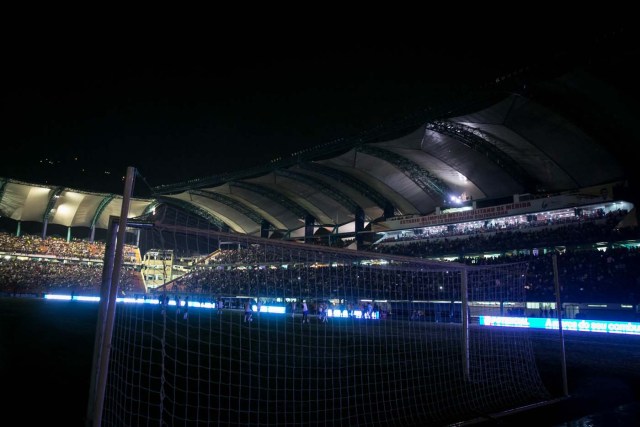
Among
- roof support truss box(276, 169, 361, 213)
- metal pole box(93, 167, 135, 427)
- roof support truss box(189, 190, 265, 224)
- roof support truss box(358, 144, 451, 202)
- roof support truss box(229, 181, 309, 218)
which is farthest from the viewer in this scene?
roof support truss box(189, 190, 265, 224)

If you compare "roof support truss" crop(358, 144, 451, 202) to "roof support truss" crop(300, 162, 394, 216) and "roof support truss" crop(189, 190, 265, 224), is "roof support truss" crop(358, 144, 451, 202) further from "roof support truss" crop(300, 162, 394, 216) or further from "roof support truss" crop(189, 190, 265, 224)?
"roof support truss" crop(189, 190, 265, 224)

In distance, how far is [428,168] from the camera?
1366 inches

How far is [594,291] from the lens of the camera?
949 inches

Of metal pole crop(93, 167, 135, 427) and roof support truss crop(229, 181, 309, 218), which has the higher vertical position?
roof support truss crop(229, 181, 309, 218)

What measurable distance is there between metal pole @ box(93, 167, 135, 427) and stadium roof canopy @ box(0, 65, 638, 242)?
2398 centimetres

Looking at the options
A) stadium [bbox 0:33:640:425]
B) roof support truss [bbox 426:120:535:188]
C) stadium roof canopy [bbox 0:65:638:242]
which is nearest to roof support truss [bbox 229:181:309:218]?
stadium roof canopy [bbox 0:65:638:242]

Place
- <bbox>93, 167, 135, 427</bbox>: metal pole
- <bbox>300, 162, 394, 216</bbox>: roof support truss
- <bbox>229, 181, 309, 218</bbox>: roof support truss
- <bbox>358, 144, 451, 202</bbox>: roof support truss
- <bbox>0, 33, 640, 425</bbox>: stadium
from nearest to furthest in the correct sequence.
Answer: <bbox>93, 167, 135, 427</bbox>: metal pole < <bbox>0, 33, 640, 425</bbox>: stadium < <bbox>358, 144, 451, 202</bbox>: roof support truss < <bbox>300, 162, 394, 216</bbox>: roof support truss < <bbox>229, 181, 309, 218</bbox>: roof support truss

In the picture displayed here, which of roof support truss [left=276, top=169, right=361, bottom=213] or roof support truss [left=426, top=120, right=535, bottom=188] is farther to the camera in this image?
roof support truss [left=276, top=169, right=361, bottom=213]

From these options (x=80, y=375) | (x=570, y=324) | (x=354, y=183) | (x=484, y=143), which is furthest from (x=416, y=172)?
(x=80, y=375)

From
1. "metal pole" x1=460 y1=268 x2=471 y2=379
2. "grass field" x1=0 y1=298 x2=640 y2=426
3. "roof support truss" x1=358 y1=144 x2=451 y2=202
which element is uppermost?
"roof support truss" x1=358 y1=144 x2=451 y2=202

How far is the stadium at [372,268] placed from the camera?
664 centimetres

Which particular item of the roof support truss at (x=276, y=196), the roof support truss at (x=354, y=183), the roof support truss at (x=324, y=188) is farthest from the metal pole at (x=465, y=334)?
the roof support truss at (x=276, y=196)

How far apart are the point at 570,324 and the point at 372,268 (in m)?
15.5

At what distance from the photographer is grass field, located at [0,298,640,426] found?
591 centimetres
